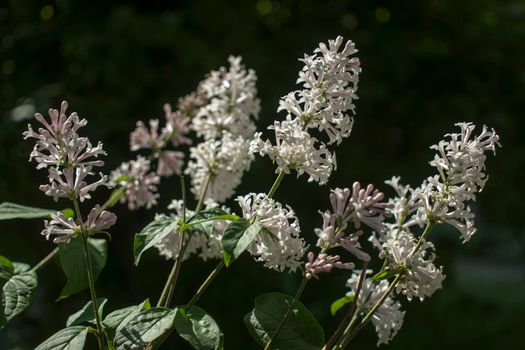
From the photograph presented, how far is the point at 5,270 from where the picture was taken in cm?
96

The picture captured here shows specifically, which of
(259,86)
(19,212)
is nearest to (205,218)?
(19,212)

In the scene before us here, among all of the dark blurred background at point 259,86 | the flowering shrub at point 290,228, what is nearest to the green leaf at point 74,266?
the flowering shrub at point 290,228

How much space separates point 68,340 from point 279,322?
0.80 ft

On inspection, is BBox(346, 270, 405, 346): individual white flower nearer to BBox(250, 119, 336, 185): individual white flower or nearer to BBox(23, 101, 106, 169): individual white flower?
BBox(250, 119, 336, 185): individual white flower

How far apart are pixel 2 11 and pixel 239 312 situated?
168 cm

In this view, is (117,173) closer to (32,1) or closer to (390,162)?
(32,1)

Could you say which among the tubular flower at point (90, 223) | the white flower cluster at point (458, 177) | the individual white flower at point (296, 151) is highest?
the white flower cluster at point (458, 177)

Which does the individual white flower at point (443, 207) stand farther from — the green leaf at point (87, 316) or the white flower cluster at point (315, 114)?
the green leaf at point (87, 316)

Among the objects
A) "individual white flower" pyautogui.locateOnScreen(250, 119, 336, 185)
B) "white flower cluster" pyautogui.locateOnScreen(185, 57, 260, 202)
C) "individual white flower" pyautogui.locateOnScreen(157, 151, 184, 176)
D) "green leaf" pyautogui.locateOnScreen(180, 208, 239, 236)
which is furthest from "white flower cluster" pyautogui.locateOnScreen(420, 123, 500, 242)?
"individual white flower" pyautogui.locateOnScreen(157, 151, 184, 176)

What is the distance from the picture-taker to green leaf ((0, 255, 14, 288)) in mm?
916

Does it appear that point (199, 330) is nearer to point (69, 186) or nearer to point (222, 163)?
point (69, 186)

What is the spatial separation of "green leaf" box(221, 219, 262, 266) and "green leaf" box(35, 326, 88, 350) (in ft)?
0.61

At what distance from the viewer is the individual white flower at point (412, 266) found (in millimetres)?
820

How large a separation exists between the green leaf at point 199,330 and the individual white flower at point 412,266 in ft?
0.72
